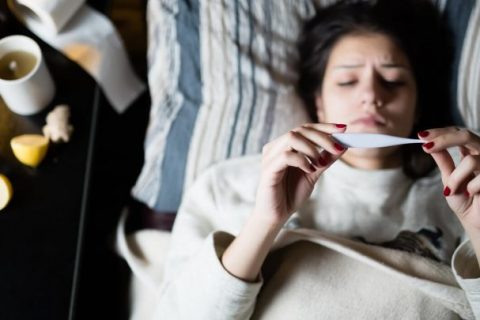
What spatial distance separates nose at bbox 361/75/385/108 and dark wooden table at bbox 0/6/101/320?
1.68 feet

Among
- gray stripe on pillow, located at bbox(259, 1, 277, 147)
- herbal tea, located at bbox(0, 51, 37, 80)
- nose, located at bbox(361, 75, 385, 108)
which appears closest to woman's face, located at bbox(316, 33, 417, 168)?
nose, located at bbox(361, 75, 385, 108)

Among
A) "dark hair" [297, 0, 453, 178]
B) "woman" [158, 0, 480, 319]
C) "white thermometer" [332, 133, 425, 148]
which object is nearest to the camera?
"white thermometer" [332, 133, 425, 148]

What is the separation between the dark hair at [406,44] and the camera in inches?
39.4

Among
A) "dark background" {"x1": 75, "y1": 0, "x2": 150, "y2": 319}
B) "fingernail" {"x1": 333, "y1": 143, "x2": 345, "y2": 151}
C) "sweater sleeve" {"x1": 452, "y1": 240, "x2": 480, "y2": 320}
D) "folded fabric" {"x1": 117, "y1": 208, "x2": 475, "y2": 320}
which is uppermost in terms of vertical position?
"fingernail" {"x1": 333, "y1": 143, "x2": 345, "y2": 151}

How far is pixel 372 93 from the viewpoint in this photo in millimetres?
877

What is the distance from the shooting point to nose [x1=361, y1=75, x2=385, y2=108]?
872 millimetres

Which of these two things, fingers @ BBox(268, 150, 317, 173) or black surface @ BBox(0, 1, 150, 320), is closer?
fingers @ BBox(268, 150, 317, 173)

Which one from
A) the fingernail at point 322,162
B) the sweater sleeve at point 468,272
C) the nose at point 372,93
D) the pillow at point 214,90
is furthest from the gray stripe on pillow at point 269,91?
the sweater sleeve at point 468,272

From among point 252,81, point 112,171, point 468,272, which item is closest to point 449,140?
point 468,272

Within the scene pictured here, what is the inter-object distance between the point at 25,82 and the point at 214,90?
1.20 ft

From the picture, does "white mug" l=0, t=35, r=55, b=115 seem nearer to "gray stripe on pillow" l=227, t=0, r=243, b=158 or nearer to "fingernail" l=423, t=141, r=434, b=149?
"gray stripe on pillow" l=227, t=0, r=243, b=158

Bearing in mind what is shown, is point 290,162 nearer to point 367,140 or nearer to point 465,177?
point 367,140

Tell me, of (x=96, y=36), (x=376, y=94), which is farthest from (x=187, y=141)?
(x=376, y=94)

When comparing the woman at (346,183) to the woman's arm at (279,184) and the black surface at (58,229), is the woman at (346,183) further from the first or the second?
the black surface at (58,229)
